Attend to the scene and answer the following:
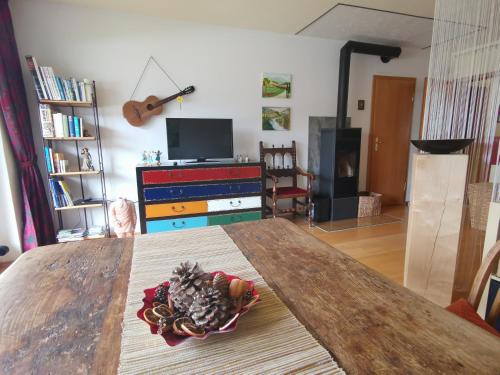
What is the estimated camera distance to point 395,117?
4.23 m

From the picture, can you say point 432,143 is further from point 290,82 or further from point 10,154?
point 10,154

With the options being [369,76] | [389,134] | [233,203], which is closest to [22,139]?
[233,203]

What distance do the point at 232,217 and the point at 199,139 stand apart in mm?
986

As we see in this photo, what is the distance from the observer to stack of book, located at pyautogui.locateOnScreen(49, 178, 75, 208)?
271 centimetres

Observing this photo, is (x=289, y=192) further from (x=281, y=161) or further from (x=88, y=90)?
(x=88, y=90)

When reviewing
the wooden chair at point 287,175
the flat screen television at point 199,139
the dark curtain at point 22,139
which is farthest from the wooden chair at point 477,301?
the dark curtain at point 22,139

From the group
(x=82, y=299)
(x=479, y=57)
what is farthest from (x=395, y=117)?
→ (x=82, y=299)

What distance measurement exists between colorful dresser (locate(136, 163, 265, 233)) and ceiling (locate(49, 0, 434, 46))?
5.31 ft

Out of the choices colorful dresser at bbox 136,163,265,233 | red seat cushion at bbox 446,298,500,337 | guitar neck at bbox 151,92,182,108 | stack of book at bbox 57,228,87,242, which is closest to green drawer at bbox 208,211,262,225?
colorful dresser at bbox 136,163,265,233

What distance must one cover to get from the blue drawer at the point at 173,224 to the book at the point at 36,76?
61.5 inches

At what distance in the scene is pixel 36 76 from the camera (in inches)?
99.2

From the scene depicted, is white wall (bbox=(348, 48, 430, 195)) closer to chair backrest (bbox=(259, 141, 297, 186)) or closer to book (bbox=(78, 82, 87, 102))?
chair backrest (bbox=(259, 141, 297, 186))

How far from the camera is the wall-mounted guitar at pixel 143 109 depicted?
306cm

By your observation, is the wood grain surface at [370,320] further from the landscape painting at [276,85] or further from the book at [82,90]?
the landscape painting at [276,85]
